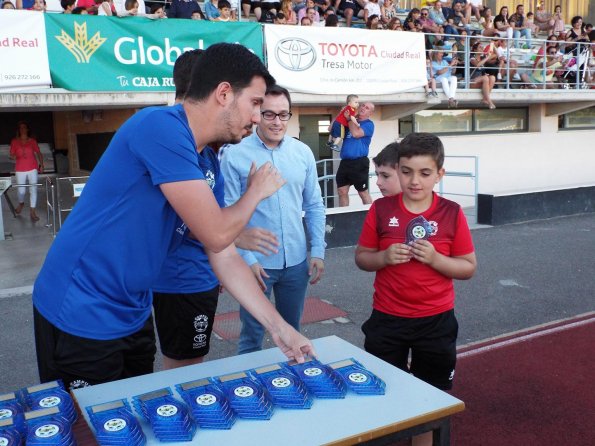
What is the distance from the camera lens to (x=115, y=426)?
5.51ft

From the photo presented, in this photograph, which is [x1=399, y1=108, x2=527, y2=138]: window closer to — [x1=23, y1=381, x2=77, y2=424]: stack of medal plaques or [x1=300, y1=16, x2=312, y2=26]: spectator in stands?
[x1=300, y1=16, x2=312, y2=26]: spectator in stands

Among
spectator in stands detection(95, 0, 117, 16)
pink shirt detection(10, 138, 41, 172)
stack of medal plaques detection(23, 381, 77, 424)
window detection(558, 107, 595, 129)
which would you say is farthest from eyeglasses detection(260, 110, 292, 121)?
window detection(558, 107, 595, 129)

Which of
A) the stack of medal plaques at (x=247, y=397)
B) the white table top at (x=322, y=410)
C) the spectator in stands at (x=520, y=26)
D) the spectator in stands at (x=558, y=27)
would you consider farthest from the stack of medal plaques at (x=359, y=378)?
the spectator in stands at (x=558, y=27)

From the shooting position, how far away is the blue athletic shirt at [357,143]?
928cm

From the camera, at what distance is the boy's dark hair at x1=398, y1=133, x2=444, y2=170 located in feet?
9.52

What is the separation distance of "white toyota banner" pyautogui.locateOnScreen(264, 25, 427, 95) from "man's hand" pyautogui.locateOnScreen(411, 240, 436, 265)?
682 centimetres

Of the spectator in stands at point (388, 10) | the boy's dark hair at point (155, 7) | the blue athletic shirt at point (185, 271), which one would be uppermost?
the spectator in stands at point (388, 10)

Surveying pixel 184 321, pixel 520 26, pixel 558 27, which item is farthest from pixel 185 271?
pixel 558 27

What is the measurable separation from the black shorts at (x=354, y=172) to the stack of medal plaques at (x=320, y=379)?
7.46 m

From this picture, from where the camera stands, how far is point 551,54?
14461 millimetres

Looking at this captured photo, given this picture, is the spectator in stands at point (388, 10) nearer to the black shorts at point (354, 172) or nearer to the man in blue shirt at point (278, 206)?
the black shorts at point (354, 172)

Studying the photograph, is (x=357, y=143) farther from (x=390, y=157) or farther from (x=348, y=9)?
(x=390, y=157)

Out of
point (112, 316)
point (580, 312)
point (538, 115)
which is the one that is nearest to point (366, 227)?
point (112, 316)

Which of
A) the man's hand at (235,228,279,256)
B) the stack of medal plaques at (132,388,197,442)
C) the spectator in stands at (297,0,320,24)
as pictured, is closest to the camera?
the stack of medal plaques at (132,388,197,442)
